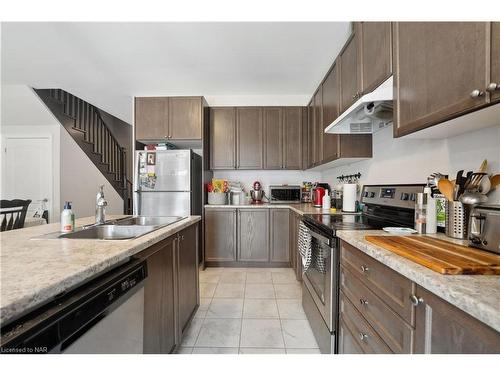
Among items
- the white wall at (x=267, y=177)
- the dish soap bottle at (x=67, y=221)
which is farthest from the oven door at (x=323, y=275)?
the white wall at (x=267, y=177)

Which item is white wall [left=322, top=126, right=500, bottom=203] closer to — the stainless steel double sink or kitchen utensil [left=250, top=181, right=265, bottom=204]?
kitchen utensil [left=250, top=181, right=265, bottom=204]

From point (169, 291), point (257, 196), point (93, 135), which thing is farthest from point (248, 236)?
point (93, 135)

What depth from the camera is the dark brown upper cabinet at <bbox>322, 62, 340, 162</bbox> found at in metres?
2.07

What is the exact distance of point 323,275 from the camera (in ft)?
4.65

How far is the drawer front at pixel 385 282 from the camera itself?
724 millimetres

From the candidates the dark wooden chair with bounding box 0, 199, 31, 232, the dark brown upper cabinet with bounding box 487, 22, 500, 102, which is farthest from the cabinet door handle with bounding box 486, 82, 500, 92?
the dark wooden chair with bounding box 0, 199, 31, 232

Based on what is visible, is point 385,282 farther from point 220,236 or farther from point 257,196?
point 257,196

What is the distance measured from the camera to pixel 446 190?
1.05 meters

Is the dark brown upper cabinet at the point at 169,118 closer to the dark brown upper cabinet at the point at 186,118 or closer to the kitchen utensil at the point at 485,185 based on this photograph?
the dark brown upper cabinet at the point at 186,118

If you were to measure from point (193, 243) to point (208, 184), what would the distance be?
155 cm

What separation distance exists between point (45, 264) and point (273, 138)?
9.74 ft

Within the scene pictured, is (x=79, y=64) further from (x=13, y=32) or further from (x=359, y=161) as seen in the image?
(x=359, y=161)

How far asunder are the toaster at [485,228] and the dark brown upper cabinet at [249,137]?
2.58 metres
